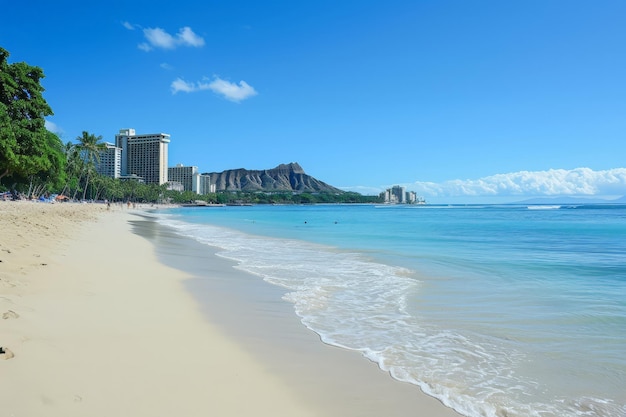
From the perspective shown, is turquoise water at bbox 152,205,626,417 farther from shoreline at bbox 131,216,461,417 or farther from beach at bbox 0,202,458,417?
beach at bbox 0,202,458,417

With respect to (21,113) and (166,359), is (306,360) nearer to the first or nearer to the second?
Result: (166,359)

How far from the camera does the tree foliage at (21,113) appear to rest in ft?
74.7

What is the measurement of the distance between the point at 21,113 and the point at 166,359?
89.8 ft

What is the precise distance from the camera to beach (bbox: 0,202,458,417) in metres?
3.20

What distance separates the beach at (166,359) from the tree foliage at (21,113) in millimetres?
19366

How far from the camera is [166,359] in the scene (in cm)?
418

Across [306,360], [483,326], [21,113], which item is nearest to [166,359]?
[306,360]

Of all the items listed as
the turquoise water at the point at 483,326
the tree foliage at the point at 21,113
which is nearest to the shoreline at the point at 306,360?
the turquoise water at the point at 483,326

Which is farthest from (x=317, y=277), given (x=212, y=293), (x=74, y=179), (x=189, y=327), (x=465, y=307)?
(x=74, y=179)

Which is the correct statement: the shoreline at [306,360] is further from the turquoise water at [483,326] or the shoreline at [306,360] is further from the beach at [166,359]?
the turquoise water at [483,326]

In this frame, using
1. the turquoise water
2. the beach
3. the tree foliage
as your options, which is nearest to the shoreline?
the beach

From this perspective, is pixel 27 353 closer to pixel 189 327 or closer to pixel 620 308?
pixel 189 327

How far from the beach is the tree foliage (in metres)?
19.4

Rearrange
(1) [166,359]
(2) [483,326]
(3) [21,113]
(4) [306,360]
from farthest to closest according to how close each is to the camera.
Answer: (3) [21,113] < (2) [483,326] < (4) [306,360] < (1) [166,359]
